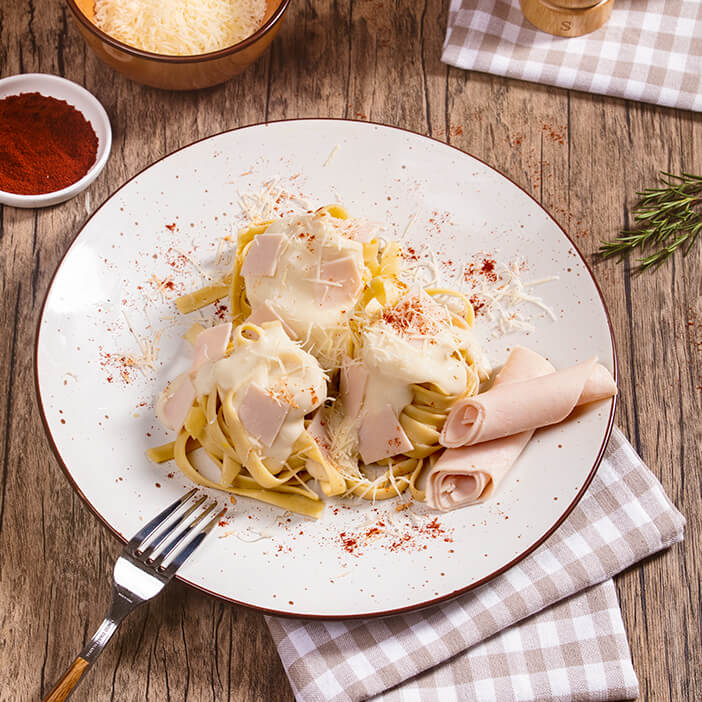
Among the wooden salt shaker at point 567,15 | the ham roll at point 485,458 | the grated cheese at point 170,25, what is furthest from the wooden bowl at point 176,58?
the ham roll at point 485,458

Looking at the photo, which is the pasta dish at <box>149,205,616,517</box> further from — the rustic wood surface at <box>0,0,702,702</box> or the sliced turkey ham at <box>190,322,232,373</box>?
the rustic wood surface at <box>0,0,702,702</box>

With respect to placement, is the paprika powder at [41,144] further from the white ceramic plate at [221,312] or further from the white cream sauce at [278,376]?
the white cream sauce at [278,376]

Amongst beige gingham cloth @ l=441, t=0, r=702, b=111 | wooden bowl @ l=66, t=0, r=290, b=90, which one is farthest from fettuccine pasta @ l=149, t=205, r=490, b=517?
beige gingham cloth @ l=441, t=0, r=702, b=111

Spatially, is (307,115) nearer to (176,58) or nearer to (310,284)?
(176,58)

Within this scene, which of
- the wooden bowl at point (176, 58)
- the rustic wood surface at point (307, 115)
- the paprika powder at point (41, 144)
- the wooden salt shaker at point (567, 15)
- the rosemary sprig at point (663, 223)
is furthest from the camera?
the wooden salt shaker at point (567, 15)

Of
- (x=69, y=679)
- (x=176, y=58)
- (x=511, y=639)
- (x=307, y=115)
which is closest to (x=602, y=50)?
(x=307, y=115)
